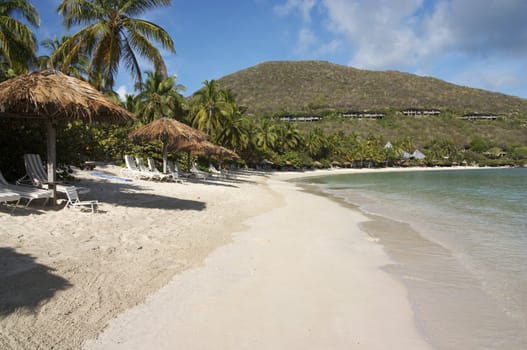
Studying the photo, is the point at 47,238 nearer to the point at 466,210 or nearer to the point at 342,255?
the point at 342,255

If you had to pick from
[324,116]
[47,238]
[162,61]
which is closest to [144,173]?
[162,61]

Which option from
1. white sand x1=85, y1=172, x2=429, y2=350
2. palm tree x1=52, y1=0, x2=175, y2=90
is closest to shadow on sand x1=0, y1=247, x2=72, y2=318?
white sand x1=85, y1=172, x2=429, y2=350

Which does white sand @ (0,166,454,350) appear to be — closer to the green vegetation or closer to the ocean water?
the ocean water

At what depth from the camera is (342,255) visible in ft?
20.0

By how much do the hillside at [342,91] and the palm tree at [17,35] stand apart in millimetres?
85044

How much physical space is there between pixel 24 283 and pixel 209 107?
1021 inches

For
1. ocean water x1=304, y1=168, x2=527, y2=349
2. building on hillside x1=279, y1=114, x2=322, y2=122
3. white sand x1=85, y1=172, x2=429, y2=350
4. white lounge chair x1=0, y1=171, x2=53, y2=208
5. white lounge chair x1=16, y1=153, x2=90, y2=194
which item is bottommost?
ocean water x1=304, y1=168, x2=527, y2=349

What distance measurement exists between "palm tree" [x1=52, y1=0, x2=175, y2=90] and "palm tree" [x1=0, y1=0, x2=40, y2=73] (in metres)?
1.65

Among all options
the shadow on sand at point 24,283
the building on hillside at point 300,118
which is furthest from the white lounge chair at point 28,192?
the building on hillside at point 300,118

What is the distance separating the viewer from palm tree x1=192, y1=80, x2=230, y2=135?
28.7 metres

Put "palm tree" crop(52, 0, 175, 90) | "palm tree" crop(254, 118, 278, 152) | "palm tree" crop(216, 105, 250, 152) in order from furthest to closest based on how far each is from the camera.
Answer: "palm tree" crop(254, 118, 278, 152) → "palm tree" crop(216, 105, 250, 152) → "palm tree" crop(52, 0, 175, 90)

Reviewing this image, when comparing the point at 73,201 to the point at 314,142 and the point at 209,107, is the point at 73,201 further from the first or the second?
the point at 314,142

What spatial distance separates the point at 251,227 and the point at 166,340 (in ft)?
16.6

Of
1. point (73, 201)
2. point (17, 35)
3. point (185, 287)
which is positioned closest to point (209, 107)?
point (17, 35)
